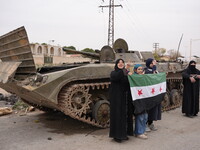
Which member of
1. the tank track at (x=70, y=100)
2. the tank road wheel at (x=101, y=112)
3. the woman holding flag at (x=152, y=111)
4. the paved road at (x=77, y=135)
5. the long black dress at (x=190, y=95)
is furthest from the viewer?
the long black dress at (x=190, y=95)

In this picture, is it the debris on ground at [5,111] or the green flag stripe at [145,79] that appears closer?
the green flag stripe at [145,79]

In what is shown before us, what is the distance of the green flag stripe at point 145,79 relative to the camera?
5.67m

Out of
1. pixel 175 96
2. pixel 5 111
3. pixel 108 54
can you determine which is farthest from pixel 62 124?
→ pixel 175 96

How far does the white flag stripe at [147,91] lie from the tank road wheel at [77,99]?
131 cm

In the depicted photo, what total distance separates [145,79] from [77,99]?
1.72m

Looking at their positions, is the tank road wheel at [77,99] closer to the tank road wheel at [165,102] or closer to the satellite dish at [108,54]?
the satellite dish at [108,54]

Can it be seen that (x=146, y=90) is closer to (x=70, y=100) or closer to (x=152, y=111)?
(x=152, y=111)

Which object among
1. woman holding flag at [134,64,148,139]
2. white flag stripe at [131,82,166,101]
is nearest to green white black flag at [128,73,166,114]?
white flag stripe at [131,82,166,101]

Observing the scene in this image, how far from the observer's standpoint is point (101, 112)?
267 inches

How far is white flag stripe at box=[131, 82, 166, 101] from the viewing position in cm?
568

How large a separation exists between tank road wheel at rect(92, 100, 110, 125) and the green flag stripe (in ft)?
4.61

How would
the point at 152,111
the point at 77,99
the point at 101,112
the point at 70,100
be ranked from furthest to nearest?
the point at 101,112, the point at 152,111, the point at 77,99, the point at 70,100

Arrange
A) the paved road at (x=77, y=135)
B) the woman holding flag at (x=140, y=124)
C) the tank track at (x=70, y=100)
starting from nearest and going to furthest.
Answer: the paved road at (x=77, y=135), the woman holding flag at (x=140, y=124), the tank track at (x=70, y=100)

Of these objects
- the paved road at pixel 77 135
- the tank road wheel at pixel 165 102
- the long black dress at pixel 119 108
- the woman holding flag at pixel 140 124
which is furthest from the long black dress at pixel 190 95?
the long black dress at pixel 119 108
